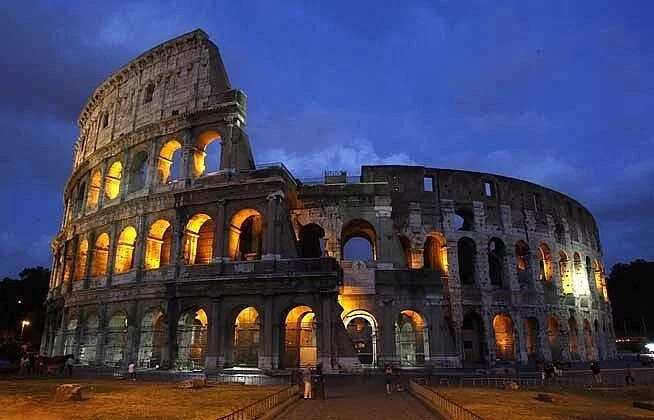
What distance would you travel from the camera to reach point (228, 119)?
26594mm

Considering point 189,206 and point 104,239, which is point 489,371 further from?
point 104,239

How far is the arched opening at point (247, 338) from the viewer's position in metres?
25.2

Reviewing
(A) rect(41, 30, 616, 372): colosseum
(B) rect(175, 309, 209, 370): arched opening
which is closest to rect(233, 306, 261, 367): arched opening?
(A) rect(41, 30, 616, 372): colosseum

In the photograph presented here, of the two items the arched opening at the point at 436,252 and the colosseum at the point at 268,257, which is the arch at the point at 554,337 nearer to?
the colosseum at the point at 268,257

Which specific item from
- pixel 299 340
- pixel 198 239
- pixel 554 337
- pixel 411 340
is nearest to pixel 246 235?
pixel 198 239

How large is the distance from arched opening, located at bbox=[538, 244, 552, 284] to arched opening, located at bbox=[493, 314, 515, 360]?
187 inches

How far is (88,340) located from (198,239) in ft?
30.0

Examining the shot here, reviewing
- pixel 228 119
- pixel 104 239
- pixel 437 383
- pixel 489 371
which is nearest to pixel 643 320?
pixel 489 371

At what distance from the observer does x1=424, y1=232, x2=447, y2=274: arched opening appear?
29.9 m

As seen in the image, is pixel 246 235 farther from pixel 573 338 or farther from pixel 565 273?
pixel 573 338

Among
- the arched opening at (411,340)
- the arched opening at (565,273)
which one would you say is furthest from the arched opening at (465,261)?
the arched opening at (565,273)

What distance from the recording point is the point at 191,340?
26.6 m

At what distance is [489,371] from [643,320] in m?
40.8

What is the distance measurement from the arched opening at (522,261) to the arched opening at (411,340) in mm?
8920
